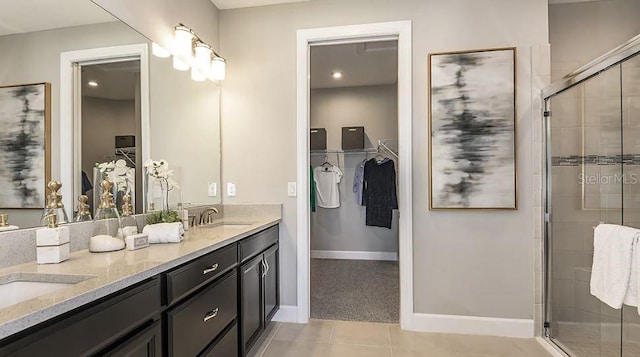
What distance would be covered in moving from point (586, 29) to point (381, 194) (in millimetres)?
2726

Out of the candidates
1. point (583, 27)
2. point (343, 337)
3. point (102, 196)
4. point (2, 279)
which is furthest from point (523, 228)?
point (2, 279)

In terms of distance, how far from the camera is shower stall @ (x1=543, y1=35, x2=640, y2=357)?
1.86 m

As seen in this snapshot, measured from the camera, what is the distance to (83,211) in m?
1.54

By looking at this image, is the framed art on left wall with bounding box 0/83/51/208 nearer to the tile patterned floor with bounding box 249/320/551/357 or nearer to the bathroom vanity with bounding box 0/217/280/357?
the bathroom vanity with bounding box 0/217/280/357

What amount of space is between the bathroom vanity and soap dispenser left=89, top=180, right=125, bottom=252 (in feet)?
0.24

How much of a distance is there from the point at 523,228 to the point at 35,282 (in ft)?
9.32

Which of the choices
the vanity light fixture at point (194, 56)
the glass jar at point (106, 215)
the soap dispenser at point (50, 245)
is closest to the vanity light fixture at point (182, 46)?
the vanity light fixture at point (194, 56)

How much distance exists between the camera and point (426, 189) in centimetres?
252

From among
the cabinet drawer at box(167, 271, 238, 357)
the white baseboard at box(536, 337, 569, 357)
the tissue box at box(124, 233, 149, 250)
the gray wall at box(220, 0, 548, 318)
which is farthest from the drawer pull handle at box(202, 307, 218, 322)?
the white baseboard at box(536, 337, 569, 357)

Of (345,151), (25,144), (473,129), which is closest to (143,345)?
(25,144)

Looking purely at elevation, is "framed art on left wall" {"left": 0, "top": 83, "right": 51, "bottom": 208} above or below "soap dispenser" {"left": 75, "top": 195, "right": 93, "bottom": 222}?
above

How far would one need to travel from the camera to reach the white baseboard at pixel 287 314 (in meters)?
2.67

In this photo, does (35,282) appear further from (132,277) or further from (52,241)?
(132,277)

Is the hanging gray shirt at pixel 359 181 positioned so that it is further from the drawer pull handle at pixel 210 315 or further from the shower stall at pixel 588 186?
the drawer pull handle at pixel 210 315
